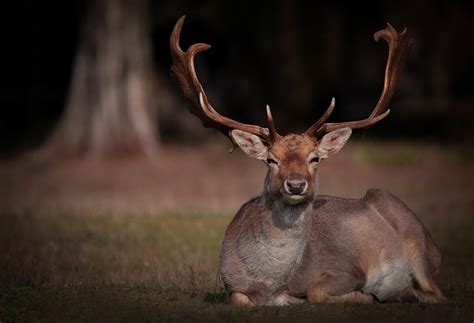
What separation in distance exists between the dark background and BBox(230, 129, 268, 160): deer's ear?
16.4 meters

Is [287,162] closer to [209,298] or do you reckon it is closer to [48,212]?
[209,298]

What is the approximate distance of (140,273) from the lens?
1138 centimetres

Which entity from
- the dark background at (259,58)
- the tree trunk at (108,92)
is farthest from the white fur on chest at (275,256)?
the dark background at (259,58)

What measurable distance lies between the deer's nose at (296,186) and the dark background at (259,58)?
57.3 feet

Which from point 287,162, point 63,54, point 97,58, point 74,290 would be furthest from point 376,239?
point 63,54

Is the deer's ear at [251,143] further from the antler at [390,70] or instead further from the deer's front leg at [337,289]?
the deer's front leg at [337,289]

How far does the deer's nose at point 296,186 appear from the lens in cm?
852

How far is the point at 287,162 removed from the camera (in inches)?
349

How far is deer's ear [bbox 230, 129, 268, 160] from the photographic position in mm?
9305

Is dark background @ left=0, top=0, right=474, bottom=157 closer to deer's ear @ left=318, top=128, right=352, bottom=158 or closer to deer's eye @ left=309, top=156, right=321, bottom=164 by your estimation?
deer's ear @ left=318, top=128, right=352, bottom=158

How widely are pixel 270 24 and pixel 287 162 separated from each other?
2187cm

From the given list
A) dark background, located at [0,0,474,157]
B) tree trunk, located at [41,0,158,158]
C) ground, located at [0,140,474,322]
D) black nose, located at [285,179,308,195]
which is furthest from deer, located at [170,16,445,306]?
dark background, located at [0,0,474,157]

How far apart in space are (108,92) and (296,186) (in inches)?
647

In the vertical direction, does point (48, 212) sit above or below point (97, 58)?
below
